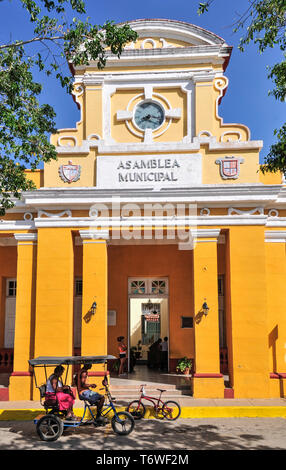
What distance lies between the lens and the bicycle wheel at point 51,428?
29.9 ft

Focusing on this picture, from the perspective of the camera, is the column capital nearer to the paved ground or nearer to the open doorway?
the open doorway

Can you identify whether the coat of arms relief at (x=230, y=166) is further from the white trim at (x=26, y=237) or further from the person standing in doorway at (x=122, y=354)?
the person standing in doorway at (x=122, y=354)

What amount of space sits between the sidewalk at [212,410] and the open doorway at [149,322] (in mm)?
4612

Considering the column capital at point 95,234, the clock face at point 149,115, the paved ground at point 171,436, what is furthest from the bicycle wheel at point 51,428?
the clock face at point 149,115

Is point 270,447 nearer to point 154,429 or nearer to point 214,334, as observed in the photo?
point 154,429

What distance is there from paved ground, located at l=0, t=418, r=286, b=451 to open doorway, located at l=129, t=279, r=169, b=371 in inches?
227

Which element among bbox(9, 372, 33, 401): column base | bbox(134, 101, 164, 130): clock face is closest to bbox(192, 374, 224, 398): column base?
bbox(9, 372, 33, 401): column base

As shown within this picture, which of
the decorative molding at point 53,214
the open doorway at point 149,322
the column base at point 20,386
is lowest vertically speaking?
the column base at point 20,386

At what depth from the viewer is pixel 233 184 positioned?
12.9 m

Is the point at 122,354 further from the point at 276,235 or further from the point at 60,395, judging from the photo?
the point at 276,235

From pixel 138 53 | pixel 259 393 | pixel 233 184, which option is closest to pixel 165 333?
pixel 259 393

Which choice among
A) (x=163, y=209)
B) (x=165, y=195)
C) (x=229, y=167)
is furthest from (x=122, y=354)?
(x=229, y=167)

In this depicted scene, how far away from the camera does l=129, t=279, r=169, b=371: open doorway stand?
53.9ft
